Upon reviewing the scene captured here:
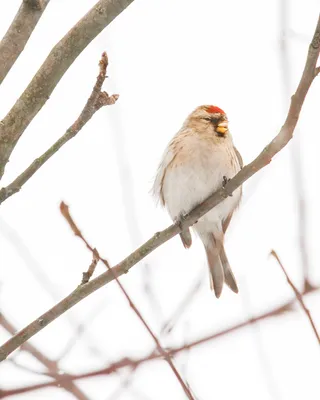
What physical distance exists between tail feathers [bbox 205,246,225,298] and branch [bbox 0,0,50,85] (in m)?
2.81

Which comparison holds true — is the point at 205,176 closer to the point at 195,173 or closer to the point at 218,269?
the point at 195,173

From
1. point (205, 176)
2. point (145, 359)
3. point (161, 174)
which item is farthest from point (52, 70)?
point (161, 174)

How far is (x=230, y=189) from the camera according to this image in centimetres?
330

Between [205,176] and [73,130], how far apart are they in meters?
2.51

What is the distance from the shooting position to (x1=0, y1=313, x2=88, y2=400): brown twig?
5.95 feet

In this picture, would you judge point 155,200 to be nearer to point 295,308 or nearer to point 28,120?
point 28,120

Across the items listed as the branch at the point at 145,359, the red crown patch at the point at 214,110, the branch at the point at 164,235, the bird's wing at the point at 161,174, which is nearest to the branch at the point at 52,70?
the branch at the point at 164,235

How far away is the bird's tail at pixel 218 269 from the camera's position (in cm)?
512

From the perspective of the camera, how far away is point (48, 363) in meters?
1.98

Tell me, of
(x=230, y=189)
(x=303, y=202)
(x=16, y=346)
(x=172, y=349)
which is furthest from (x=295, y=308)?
(x=230, y=189)

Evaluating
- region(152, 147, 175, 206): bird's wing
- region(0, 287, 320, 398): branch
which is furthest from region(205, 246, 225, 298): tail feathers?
region(0, 287, 320, 398): branch

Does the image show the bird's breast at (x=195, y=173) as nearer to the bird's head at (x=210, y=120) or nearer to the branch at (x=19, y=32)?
the bird's head at (x=210, y=120)

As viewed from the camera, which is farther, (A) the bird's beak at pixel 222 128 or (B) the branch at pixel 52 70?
(A) the bird's beak at pixel 222 128

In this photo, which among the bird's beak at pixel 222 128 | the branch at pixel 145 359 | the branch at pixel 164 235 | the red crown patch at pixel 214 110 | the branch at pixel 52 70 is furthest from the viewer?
the red crown patch at pixel 214 110
